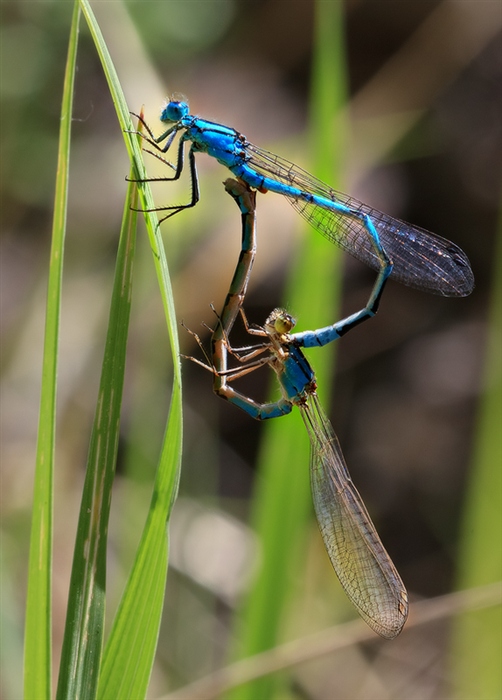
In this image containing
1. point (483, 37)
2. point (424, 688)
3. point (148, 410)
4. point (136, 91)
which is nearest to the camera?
point (148, 410)

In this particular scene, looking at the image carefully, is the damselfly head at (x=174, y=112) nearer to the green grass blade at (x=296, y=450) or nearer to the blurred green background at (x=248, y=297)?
the green grass blade at (x=296, y=450)

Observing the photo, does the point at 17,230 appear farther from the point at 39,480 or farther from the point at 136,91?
the point at 39,480

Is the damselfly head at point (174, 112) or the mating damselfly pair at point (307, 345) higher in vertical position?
the damselfly head at point (174, 112)

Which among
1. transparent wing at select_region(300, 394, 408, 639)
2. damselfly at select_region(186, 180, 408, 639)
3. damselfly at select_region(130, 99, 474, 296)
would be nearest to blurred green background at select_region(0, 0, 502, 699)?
damselfly at select_region(186, 180, 408, 639)

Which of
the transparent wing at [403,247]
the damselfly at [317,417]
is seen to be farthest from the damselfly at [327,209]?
the damselfly at [317,417]

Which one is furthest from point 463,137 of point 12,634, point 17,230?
point 12,634
